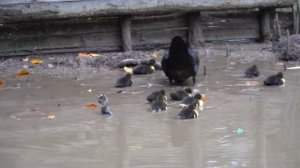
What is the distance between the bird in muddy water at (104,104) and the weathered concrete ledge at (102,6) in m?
3.76

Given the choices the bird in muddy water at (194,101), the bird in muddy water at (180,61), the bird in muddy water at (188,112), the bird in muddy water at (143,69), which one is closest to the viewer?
the bird in muddy water at (188,112)

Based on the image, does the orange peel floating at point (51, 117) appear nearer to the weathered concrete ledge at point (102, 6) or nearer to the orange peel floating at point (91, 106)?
the orange peel floating at point (91, 106)

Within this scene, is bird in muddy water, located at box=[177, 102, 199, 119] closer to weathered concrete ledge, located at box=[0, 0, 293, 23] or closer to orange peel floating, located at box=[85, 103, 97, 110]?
orange peel floating, located at box=[85, 103, 97, 110]

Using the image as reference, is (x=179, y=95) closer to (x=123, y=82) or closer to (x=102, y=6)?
(x=123, y=82)

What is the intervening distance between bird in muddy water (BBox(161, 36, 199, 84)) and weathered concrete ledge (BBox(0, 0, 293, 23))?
9.63 ft

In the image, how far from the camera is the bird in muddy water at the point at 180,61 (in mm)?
9542

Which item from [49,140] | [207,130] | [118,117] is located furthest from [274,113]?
[49,140]

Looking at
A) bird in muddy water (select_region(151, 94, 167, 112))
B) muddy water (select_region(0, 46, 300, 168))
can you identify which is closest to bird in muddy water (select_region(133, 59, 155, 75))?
muddy water (select_region(0, 46, 300, 168))

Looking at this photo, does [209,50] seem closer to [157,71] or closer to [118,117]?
[157,71]

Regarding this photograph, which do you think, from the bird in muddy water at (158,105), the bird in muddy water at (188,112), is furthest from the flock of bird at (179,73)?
the bird in muddy water at (188,112)

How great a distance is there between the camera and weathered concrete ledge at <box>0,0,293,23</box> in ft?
38.9

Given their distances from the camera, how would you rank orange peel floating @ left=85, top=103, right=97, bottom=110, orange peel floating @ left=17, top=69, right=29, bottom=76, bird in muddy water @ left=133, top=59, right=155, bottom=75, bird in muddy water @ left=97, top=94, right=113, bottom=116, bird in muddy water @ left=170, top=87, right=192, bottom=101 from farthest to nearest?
orange peel floating @ left=17, top=69, right=29, bottom=76 < bird in muddy water @ left=133, top=59, right=155, bottom=75 < bird in muddy water @ left=170, top=87, right=192, bottom=101 < orange peel floating @ left=85, top=103, right=97, bottom=110 < bird in muddy water @ left=97, top=94, right=113, bottom=116

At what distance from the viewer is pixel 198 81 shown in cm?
1000

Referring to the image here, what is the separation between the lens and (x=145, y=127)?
7211 mm
